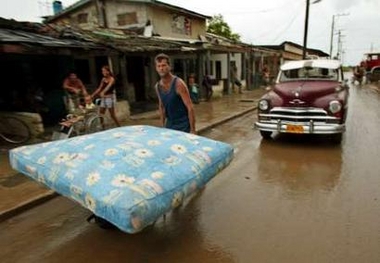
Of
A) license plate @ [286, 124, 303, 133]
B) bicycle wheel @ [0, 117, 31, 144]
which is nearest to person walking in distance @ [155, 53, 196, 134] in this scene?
license plate @ [286, 124, 303, 133]

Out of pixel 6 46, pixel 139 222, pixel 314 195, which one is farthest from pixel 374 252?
pixel 6 46

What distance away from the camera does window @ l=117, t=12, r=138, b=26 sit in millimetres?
19984

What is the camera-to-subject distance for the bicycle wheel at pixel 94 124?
28.9 feet

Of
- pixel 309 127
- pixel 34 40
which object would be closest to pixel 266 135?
pixel 309 127

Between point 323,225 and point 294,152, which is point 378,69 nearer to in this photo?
point 294,152

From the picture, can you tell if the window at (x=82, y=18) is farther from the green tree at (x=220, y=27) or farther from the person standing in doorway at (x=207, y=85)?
the green tree at (x=220, y=27)

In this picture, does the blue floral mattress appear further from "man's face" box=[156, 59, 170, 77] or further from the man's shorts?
the man's shorts

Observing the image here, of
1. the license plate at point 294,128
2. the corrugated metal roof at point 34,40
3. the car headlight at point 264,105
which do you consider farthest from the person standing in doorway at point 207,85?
the license plate at point 294,128

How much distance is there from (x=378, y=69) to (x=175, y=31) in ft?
77.0

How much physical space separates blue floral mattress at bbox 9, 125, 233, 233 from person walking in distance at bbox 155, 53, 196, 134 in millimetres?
605

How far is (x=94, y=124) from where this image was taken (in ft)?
29.6

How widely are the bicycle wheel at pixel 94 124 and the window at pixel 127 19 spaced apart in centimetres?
1199

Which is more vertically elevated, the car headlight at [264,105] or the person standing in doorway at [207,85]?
the car headlight at [264,105]

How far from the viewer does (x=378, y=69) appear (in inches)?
1423
